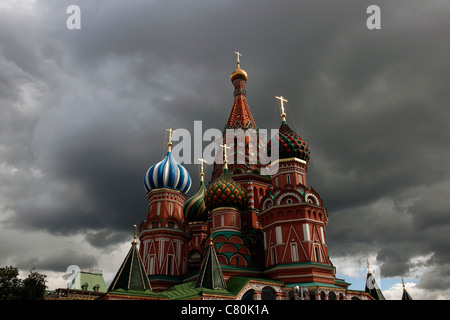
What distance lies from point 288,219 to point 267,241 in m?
2.71

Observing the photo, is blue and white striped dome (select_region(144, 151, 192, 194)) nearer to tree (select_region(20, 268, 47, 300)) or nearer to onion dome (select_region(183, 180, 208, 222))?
onion dome (select_region(183, 180, 208, 222))

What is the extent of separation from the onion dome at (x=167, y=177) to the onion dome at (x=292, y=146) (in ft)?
39.0

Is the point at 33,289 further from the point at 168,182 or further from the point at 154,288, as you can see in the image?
the point at 168,182

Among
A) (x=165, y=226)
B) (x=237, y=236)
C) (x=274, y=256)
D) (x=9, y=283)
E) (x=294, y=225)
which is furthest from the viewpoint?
(x=165, y=226)

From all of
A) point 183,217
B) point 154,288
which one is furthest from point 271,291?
point 183,217

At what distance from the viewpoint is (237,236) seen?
96.8ft

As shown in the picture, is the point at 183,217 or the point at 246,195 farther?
the point at 183,217

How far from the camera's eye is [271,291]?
83.8 feet

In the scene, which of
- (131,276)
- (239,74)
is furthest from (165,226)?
(239,74)

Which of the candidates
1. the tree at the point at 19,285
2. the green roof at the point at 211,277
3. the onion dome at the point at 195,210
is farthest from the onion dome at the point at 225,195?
the tree at the point at 19,285

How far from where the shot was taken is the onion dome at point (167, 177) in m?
36.7

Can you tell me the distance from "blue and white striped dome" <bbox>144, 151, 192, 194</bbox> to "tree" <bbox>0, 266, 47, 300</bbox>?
1353cm

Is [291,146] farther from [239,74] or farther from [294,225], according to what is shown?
[239,74]
